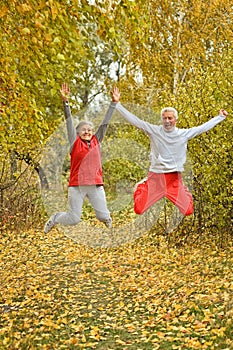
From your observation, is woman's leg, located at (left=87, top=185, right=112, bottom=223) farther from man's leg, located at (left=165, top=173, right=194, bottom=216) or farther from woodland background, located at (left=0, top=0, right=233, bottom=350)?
man's leg, located at (left=165, top=173, right=194, bottom=216)

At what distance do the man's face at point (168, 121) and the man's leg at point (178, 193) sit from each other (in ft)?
1.62

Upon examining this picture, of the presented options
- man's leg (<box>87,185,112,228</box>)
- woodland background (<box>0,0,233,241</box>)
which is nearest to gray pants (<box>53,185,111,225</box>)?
man's leg (<box>87,185,112,228</box>)

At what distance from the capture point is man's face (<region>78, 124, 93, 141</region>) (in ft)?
Answer: 16.0

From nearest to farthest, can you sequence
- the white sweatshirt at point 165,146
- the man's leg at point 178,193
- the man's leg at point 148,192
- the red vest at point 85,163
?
1. the red vest at point 85,163
2. the white sweatshirt at point 165,146
3. the man's leg at point 148,192
4. the man's leg at point 178,193

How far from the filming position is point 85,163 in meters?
4.88

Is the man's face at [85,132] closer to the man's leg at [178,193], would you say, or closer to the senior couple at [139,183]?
the senior couple at [139,183]

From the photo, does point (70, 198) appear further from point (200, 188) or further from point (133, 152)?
point (200, 188)

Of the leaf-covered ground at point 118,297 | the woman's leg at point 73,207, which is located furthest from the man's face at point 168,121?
the leaf-covered ground at point 118,297

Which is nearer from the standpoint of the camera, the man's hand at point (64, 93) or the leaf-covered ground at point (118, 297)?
the man's hand at point (64, 93)

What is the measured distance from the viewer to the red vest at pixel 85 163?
4.84m

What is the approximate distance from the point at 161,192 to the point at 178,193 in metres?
0.17

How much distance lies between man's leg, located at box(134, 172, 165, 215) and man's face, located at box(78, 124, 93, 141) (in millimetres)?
850

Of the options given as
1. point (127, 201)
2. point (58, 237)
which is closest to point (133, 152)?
point (127, 201)

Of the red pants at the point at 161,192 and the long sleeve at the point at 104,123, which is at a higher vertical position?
the long sleeve at the point at 104,123
